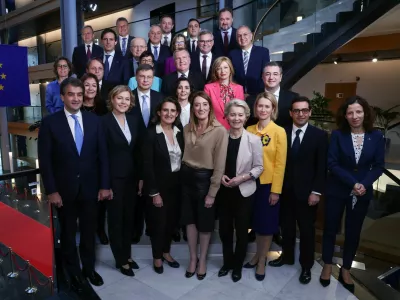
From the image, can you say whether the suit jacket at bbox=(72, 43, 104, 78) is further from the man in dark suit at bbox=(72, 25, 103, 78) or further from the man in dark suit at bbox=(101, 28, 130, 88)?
the man in dark suit at bbox=(101, 28, 130, 88)

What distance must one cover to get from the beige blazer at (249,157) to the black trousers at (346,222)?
71 cm

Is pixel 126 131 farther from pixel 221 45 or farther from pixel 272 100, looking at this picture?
pixel 221 45

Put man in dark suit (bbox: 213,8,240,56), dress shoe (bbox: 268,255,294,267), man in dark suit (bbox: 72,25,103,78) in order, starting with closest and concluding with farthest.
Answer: dress shoe (bbox: 268,255,294,267) < man in dark suit (bbox: 213,8,240,56) < man in dark suit (bbox: 72,25,103,78)

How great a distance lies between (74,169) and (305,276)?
2.24 metres

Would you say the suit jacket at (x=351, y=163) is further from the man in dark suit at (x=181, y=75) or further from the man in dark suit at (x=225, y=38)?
the man in dark suit at (x=225, y=38)

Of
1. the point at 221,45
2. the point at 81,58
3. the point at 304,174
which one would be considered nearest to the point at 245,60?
the point at 221,45

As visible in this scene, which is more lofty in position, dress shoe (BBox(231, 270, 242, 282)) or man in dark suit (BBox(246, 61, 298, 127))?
man in dark suit (BBox(246, 61, 298, 127))

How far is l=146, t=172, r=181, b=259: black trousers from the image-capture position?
299 cm

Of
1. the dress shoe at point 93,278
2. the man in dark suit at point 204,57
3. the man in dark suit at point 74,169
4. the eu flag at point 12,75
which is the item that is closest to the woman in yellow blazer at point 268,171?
the man in dark suit at point 204,57

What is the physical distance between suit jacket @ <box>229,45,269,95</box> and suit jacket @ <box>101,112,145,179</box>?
1455 mm

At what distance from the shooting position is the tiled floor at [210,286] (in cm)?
284

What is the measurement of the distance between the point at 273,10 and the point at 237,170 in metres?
4.46

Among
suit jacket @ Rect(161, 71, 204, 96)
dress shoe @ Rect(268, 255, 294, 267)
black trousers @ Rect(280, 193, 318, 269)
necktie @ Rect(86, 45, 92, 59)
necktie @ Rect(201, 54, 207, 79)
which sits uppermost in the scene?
necktie @ Rect(86, 45, 92, 59)

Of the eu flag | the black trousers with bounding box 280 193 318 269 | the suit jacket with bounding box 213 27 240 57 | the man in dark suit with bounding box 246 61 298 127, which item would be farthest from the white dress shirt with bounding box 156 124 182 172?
the eu flag
